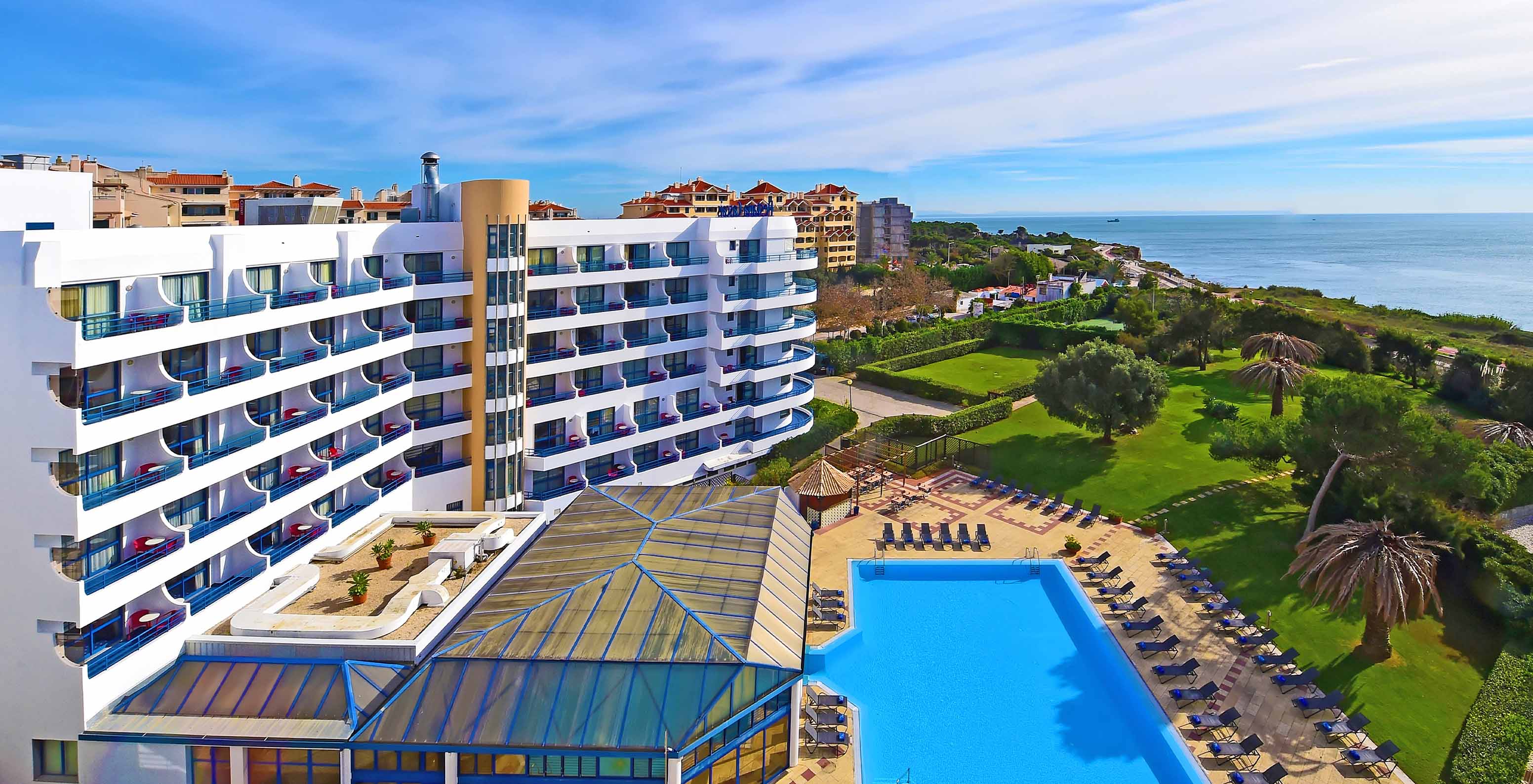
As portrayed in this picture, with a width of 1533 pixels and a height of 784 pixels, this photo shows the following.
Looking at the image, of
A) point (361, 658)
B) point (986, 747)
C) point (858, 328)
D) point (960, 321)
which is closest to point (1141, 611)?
point (986, 747)

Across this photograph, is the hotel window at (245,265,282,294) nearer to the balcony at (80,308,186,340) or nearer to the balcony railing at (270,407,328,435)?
the balcony at (80,308,186,340)

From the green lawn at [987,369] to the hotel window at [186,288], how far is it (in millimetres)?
48411

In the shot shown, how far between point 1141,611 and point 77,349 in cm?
3303

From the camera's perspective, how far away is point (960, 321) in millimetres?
86625

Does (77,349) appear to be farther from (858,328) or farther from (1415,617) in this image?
(858,328)

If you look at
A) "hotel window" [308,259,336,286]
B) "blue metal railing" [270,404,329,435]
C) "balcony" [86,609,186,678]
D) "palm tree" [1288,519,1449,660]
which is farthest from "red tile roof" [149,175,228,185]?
"palm tree" [1288,519,1449,660]

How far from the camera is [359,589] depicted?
25.8 m

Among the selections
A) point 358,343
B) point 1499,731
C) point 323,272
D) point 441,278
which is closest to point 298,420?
point 358,343

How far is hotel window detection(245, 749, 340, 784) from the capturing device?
21.3 metres

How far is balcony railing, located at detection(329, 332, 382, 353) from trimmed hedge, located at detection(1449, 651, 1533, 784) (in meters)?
35.7

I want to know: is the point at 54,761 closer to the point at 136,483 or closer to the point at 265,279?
the point at 136,483

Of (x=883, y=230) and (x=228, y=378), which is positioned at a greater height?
(x=883, y=230)

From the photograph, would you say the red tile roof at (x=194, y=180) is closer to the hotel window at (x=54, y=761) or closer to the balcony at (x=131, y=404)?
the balcony at (x=131, y=404)

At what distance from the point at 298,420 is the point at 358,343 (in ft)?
13.7
